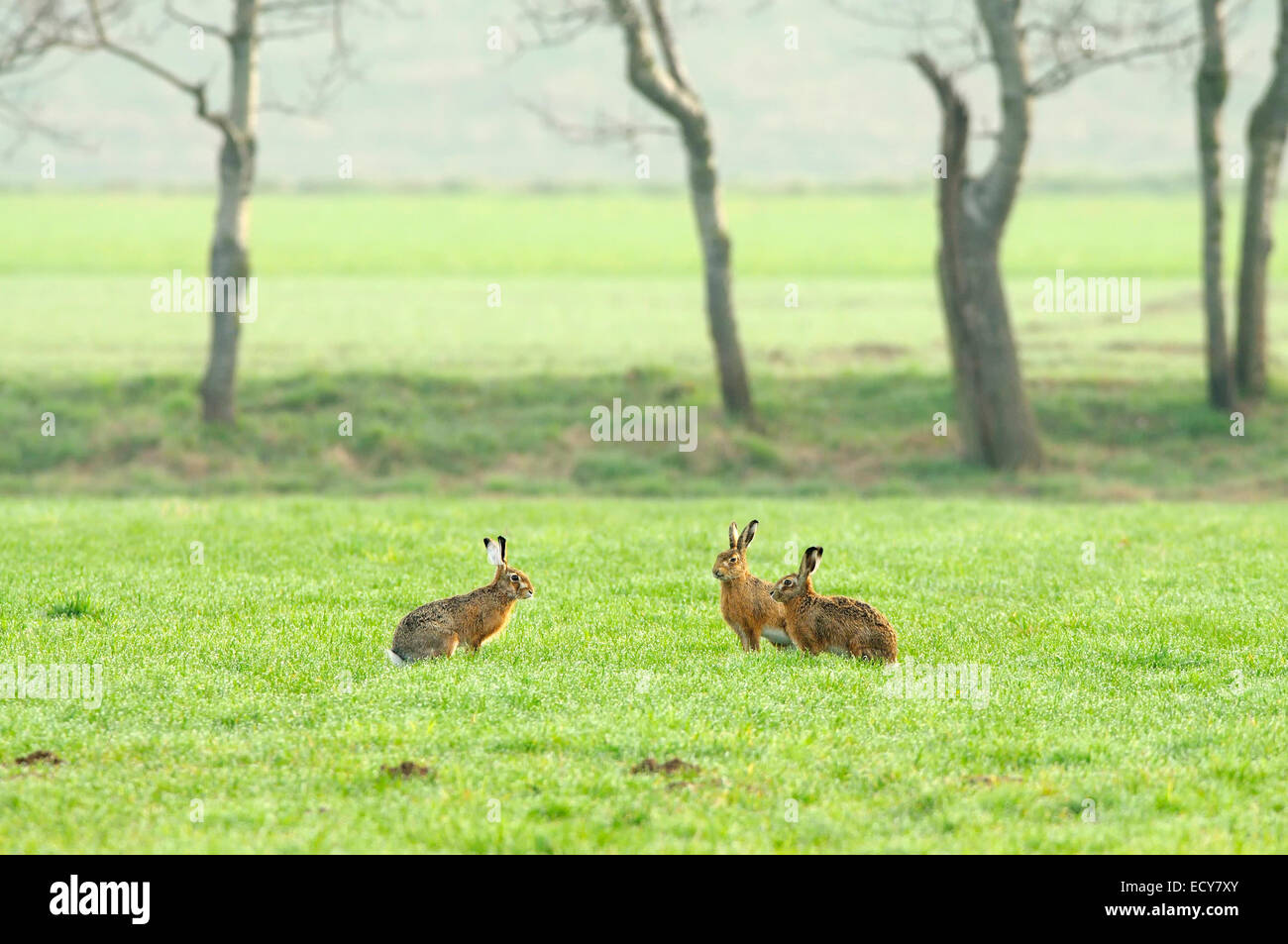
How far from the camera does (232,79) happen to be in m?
28.9

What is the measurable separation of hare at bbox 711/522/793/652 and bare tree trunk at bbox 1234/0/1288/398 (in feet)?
69.8

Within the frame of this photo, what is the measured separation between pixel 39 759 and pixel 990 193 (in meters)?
20.7

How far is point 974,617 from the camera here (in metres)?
14.2

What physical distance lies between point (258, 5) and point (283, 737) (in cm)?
2161

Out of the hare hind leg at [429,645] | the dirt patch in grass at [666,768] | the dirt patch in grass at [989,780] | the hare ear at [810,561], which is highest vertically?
the hare ear at [810,561]

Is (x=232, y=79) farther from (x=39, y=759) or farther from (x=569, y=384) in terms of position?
(x=39, y=759)

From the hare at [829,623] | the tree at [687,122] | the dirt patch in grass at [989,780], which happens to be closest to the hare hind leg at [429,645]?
the hare at [829,623]

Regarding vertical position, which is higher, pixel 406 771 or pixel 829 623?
pixel 829 623

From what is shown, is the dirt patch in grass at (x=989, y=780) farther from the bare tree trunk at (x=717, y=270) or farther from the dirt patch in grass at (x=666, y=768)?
the bare tree trunk at (x=717, y=270)

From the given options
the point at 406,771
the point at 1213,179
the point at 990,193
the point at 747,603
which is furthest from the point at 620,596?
the point at 1213,179

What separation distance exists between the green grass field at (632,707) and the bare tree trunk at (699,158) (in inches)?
494

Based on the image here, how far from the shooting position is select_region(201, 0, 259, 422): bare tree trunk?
28234 mm

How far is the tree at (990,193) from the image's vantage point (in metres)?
26.4
